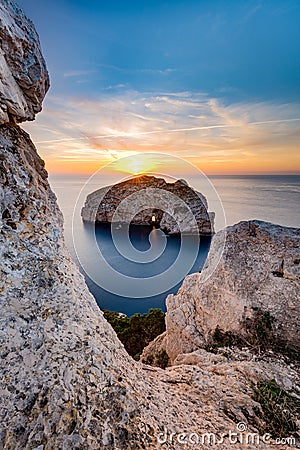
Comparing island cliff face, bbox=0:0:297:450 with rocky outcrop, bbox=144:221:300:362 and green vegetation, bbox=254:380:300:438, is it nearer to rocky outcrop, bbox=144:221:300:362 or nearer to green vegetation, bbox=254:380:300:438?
green vegetation, bbox=254:380:300:438

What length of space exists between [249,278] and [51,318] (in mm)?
7967

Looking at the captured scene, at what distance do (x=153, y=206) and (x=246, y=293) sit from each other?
159ft

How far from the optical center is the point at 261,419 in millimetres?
5023

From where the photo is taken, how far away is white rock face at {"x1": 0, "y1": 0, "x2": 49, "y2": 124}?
3746 mm

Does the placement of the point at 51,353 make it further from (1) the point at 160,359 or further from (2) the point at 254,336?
(1) the point at 160,359

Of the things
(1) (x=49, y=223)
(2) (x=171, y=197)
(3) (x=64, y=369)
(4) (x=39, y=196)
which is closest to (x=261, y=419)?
(3) (x=64, y=369)

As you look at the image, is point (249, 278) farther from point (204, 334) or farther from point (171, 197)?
point (171, 197)

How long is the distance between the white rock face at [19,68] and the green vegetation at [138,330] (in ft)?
41.6

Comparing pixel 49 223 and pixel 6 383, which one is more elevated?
pixel 49 223

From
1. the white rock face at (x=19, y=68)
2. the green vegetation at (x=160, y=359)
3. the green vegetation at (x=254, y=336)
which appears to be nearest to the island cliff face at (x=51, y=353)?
the white rock face at (x=19, y=68)

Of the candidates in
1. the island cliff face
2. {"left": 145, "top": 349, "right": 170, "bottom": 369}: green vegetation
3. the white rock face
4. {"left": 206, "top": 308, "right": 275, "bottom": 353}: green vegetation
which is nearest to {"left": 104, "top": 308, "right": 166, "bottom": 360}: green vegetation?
{"left": 145, "top": 349, "right": 170, "bottom": 369}: green vegetation

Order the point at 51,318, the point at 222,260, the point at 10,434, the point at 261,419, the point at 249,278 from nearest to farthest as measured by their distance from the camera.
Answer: the point at 10,434
the point at 51,318
the point at 261,419
the point at 249,278
the point at 222,260

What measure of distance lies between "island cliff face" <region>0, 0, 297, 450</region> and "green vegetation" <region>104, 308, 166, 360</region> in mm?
9313

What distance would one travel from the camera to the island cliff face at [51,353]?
10.1 ft
